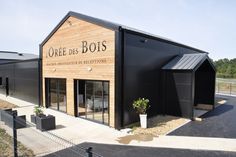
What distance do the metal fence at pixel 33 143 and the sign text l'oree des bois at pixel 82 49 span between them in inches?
193

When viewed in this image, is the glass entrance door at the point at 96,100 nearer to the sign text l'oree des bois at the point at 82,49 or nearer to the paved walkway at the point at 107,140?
the paved walkway at the point at 107,140

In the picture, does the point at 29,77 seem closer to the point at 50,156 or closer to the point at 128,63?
the point at 128,63

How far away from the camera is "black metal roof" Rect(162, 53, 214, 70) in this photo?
38.1 ft

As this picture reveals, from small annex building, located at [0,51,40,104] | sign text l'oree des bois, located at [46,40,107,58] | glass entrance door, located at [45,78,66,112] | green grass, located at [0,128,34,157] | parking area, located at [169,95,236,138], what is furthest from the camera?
small annex building, located at [0,51,40,104]

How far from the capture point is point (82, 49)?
1155 centimetres

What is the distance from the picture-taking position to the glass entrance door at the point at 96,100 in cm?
1034

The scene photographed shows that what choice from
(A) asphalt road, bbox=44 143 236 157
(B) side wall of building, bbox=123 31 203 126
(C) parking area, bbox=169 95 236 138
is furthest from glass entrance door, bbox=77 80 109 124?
(C) parking area, bbox=169 95 236 138

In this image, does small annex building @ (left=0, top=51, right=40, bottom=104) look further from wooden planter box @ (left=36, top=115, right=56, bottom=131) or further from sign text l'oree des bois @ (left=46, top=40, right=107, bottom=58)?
wooden planter box @ (left=36, top=115, right=56, bottom=131)

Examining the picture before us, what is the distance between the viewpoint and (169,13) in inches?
521

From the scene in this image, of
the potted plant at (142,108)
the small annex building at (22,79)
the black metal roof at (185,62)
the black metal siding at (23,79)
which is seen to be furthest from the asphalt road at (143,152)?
the black metal siding at (23,79)

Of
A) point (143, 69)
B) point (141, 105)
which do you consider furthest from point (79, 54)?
point (141, 105)

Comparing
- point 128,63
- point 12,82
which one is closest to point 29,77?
point 12,82

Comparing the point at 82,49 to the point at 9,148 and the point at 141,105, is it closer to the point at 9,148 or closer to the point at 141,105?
the point at 141,105

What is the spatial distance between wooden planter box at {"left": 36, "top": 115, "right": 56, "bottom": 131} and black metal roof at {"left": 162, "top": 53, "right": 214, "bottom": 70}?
7.44 metres
